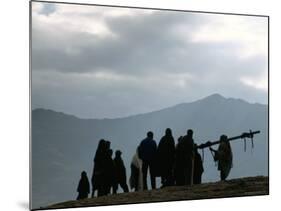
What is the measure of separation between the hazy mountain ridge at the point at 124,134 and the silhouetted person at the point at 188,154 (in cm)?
6

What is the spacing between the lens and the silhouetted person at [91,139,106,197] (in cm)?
576

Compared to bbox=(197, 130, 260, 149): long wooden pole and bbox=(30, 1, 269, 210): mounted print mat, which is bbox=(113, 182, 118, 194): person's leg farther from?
bbox=(197, 130, 260, 149): long wooden pole

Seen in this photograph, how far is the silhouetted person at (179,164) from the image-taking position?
6086mm

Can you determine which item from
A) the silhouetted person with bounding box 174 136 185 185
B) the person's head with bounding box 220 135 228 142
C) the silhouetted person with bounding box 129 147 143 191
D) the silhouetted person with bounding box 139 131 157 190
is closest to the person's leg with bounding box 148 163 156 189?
the silhouetted person with bounding box 139 131 157 190

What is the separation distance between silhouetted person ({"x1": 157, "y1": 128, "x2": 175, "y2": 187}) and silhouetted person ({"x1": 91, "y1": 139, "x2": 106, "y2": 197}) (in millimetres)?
562

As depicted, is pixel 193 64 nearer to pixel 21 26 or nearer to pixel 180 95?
pixel 180 95

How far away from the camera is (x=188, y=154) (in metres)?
6.14

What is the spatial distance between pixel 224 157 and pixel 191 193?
0.49 metres

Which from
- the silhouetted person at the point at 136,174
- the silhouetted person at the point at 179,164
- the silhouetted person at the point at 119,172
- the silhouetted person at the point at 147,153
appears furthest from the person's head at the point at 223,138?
the silhouetted person at the point at 119,172

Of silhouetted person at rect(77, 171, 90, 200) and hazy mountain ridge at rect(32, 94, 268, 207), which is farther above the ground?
hazy mountain ridge at rect(32, 94, 268, 207)

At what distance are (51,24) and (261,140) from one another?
2.44 metres

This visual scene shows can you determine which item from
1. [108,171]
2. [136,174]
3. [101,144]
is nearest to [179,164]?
[136,174]

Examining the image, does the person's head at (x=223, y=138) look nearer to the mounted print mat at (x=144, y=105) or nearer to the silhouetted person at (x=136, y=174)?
the mounted print mat at (x=144, y=105)

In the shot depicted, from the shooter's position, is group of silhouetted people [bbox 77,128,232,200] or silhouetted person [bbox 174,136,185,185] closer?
group of silhouetted people [bbox 77,128,232,200]
